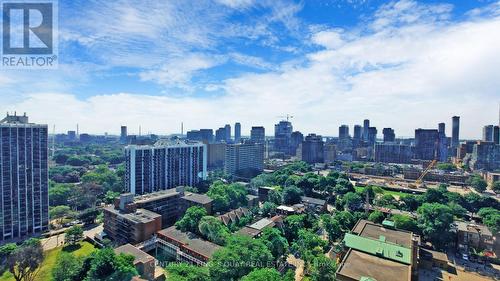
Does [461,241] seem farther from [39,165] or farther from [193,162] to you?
[39,165]

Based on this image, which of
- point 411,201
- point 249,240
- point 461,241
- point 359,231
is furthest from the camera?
point 411,201

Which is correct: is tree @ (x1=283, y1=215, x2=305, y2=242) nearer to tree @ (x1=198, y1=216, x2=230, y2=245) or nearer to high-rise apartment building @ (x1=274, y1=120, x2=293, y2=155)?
tree @ (x1=198, y1=216, x2=230, y2=245)

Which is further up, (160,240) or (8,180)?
(8,180)

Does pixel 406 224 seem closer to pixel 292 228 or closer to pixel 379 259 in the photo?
pixel 379 259

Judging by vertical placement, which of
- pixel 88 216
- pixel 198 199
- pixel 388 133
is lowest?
pixel 88 216

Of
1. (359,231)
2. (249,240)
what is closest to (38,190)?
(249,240)

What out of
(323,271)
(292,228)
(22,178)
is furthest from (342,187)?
(22,178)
